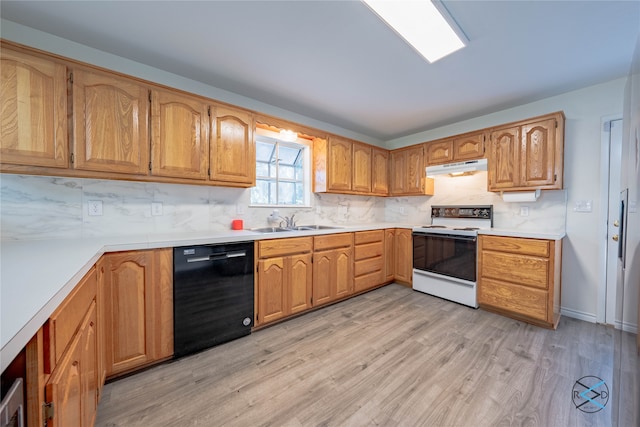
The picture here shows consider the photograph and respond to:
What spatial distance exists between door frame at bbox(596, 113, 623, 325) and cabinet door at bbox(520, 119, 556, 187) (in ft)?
1.39

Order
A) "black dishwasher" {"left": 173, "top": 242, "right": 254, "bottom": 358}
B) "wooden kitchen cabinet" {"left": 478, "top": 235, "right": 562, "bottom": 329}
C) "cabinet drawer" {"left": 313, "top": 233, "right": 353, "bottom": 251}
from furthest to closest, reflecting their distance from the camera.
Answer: "cabinet drawer" {"left": 313, "top": 233, "right": 353, "bottom": 251} → "wooden kitchen cabinet" {"left": 478, "top": 235, "right": 562, "bottom": 329} → "black dishwasher" {"left": 173, "top": 242, "right": 254, "bottom": 358}

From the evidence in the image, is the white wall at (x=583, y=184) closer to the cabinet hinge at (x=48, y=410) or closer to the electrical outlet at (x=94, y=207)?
the cabinet hinge at (x=48, y=410)

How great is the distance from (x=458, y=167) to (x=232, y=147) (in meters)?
2.68

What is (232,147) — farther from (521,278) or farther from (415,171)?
(521,278)

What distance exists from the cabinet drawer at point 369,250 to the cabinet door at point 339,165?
0.83 m

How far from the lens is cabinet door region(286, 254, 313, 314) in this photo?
2.43 metres

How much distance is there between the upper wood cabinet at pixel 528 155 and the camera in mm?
2449

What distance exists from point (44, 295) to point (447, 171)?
3.58m

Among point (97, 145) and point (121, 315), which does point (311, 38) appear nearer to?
point (97, 145)

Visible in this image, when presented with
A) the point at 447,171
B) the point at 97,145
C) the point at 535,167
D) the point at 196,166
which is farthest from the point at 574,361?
the point at 97,145

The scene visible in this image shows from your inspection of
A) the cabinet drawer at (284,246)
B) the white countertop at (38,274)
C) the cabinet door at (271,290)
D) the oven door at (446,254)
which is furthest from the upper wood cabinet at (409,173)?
the white countertop at (38,274)

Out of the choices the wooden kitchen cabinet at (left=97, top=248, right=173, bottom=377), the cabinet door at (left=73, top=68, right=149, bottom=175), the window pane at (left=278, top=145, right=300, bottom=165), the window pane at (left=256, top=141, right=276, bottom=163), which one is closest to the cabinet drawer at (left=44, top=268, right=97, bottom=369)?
the wooden kitchen cabinet at (left=97, top=248, right=173, bottom=377)

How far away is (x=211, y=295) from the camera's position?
1952mm

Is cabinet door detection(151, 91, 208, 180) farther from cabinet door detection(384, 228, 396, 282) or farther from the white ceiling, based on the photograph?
cabinet door detection(384, 228, 396, 282)
